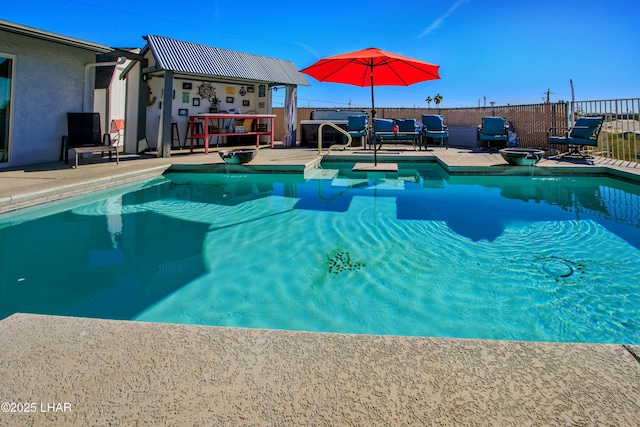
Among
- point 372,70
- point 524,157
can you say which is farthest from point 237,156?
point 524,157

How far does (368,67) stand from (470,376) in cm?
740

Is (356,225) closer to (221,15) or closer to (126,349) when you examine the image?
(126,349)

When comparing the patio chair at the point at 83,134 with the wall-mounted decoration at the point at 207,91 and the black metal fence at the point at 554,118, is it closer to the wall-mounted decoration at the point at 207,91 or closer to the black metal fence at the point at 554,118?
the wall-mounted decoration at the point at 207,91

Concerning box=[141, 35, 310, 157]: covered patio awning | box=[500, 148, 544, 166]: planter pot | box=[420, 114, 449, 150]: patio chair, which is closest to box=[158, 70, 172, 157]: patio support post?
box=[141, 35, 310, 157]: covered patio awning

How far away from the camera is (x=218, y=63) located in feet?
35.3

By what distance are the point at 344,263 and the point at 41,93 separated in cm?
747

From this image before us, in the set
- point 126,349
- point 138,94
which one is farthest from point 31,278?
point 138,94

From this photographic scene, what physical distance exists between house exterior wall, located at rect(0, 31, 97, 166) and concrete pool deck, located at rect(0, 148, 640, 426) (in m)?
7.22

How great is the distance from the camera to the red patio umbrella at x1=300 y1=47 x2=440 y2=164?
261 inches

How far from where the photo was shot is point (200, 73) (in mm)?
9766

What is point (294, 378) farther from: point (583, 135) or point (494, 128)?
point (494, 128)

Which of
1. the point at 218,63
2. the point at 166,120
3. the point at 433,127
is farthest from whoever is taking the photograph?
the point at 433,127

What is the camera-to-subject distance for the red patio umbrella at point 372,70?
261 inches

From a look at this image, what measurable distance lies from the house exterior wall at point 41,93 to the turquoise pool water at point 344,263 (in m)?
3.12
